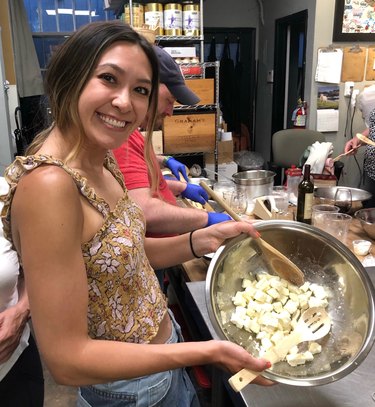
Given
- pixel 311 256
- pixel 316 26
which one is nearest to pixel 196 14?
pixel 316 26

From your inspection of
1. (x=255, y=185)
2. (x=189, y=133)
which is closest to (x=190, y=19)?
(x=189, y=133)

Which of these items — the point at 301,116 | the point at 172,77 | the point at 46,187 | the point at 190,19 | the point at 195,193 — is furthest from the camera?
the point at 301,116

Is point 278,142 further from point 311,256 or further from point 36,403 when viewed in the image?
point 36,403

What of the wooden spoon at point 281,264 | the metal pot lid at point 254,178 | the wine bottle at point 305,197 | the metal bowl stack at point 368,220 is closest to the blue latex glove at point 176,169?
the metal pot lid at point 254,178

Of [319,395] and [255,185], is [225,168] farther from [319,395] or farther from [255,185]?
[319,395]

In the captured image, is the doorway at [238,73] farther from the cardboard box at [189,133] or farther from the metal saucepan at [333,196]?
the metal saucepan at [333,196]

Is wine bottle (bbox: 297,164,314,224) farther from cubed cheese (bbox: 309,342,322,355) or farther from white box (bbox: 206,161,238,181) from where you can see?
white box (bbox: 206,161,238,181)

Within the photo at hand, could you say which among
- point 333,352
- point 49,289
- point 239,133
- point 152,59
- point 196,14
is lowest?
point 239,133

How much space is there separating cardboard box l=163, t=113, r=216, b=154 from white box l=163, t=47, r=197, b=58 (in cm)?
57

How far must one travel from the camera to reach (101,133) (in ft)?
2.74

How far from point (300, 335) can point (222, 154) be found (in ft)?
9.93

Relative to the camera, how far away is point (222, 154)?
3.93m

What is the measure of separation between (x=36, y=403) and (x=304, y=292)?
885 mm

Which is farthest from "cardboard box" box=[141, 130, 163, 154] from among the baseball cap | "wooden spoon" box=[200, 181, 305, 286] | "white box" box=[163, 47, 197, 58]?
"wooden spoon" box=[200, 181, 305, 286]
